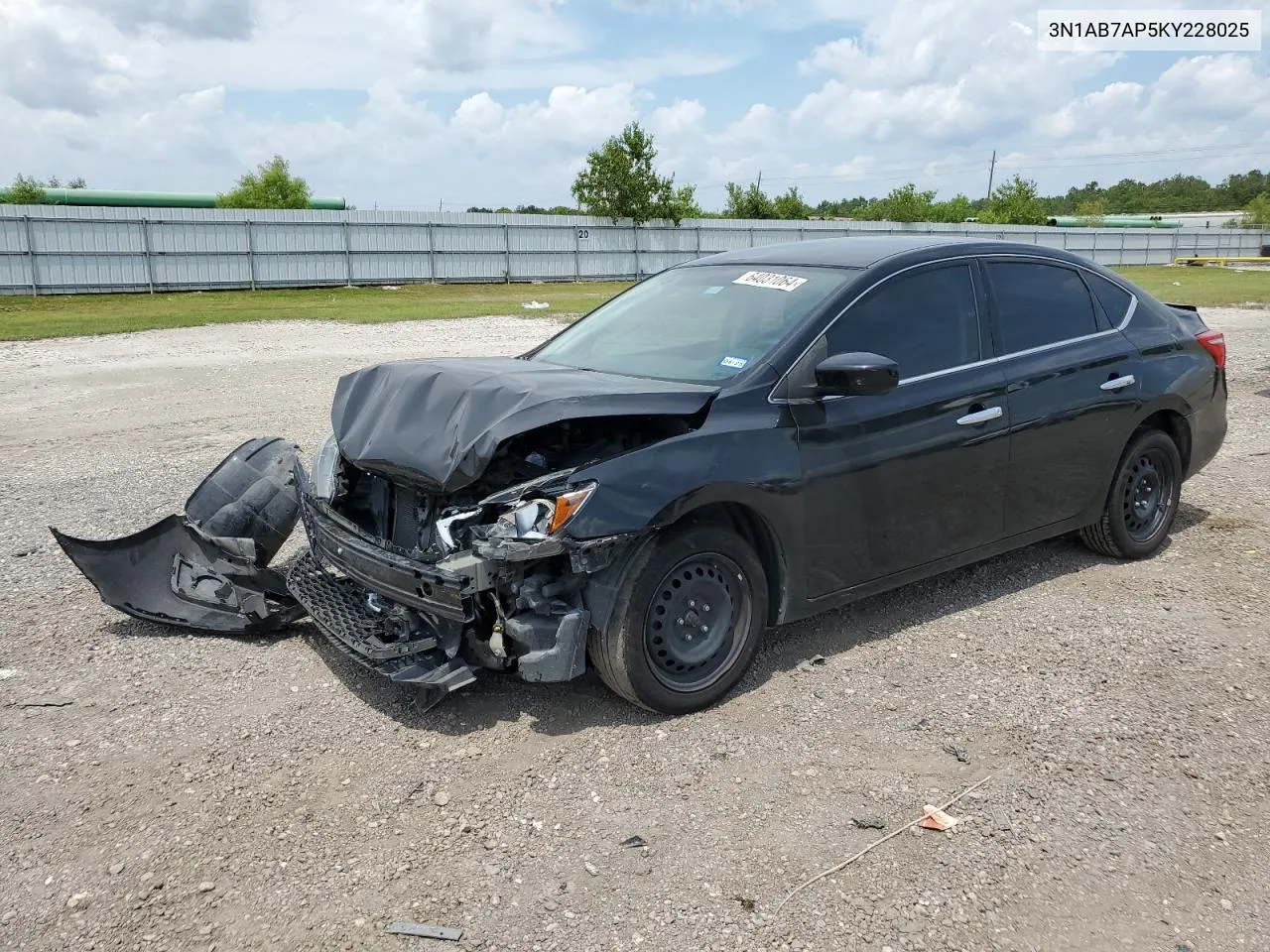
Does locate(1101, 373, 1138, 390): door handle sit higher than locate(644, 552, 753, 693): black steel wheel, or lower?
higher

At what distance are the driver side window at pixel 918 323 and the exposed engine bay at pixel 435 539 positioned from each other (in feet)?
3.03

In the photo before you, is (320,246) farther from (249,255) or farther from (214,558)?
(214,558)

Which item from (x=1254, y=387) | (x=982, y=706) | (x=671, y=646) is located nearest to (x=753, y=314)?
(x=671, y=646)

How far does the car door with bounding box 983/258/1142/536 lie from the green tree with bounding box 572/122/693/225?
37928 millimetres

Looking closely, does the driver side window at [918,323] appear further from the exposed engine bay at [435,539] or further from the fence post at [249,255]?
the fence post at [249,255]

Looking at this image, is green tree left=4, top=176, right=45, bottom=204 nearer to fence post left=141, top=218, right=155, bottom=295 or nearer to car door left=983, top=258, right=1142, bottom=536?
fence post left=141, top=218, right=155, bottom=295

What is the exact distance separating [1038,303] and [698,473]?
2.52 m

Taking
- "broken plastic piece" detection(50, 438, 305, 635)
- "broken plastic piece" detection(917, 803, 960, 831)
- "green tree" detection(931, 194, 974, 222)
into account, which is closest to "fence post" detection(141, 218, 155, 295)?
"broken plastic piece" detection(50, 438, 305, 635)

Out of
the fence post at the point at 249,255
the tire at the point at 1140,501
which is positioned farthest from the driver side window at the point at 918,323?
the fence post at the point at 249,255

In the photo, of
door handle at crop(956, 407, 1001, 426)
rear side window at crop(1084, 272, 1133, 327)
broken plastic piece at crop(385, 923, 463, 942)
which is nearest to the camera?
broken plastic piece at crop(385, 923, 463, 942)

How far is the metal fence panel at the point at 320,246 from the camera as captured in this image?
2975cm

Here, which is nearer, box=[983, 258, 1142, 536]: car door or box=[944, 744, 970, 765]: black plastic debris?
box=[944, 744, 970, 765]: black plastic debris

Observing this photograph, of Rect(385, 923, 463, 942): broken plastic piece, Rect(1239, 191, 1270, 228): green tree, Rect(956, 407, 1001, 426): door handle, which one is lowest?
Rect(385, 923, 463, 942): broken plastic piece

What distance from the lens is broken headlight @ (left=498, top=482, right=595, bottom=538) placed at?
146 inches
